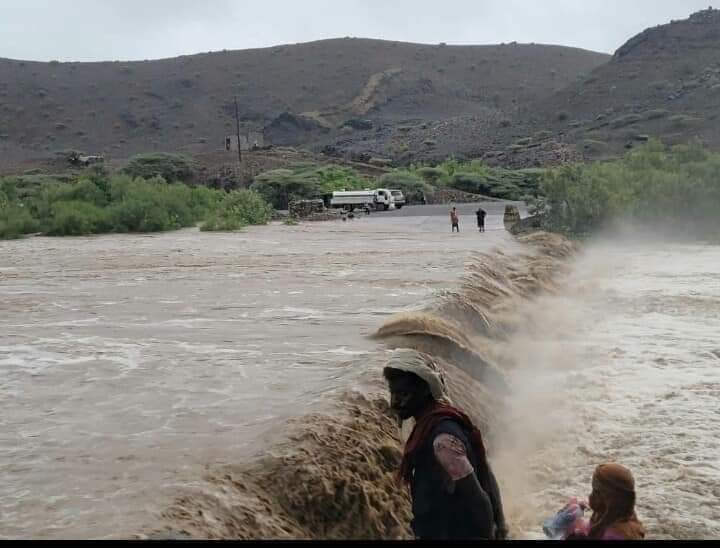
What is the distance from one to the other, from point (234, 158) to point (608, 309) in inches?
2234

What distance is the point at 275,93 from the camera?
4178 inches

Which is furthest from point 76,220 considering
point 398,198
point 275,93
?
point 275,93

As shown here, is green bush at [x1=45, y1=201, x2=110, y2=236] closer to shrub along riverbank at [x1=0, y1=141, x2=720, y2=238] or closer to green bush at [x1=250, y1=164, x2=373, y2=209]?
shrub along riverbank at [x1=0, y1=141, x2=720, y2=238]

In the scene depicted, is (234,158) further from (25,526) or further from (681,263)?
(25,526)

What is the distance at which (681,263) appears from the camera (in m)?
25.2

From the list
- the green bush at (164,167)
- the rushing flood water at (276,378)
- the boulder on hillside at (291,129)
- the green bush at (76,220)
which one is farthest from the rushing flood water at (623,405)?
the boulder on hillside at (291,129)

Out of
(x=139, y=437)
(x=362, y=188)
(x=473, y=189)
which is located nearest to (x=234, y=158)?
(x=362, y=188)

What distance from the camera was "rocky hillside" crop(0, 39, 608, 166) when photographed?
3578 inches

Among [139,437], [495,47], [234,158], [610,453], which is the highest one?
[495,47]

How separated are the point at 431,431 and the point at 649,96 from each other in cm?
7351

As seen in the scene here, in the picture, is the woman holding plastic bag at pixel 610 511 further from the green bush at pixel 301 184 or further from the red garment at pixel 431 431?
the green bush at pixel 301 184

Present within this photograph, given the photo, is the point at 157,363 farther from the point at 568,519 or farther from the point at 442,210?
the point at 442,210

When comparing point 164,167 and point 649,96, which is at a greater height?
point 649,96

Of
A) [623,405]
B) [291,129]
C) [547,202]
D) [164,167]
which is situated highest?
[291,129]
